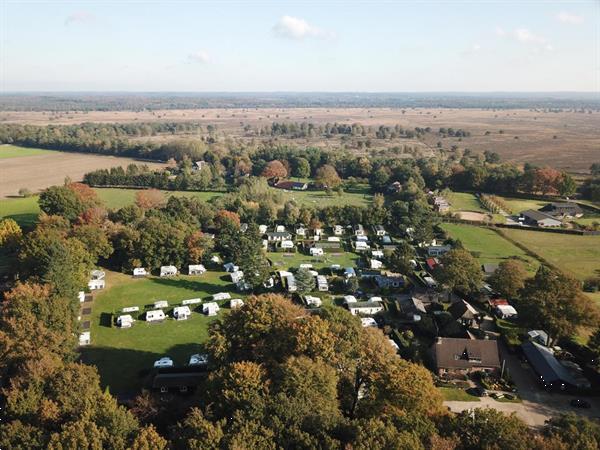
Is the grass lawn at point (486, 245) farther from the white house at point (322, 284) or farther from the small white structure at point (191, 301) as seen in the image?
the small white structure at point (191, 301)

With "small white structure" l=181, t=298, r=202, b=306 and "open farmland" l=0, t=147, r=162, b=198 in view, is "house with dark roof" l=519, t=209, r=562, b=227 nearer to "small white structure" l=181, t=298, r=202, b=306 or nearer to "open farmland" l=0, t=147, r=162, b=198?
"small white structure" l=181, t=298, r=202, b=306

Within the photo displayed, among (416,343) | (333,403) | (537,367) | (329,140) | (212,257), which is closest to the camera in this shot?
(333,403)

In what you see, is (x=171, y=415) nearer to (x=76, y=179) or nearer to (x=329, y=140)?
(x=76, y=179)

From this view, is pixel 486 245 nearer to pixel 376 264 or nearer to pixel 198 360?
pixel 376 264

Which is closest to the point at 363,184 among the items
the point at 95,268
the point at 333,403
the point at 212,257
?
the point at 212,257

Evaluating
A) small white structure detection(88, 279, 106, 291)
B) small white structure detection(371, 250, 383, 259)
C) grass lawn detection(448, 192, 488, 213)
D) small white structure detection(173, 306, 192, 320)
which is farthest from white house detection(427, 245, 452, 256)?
small white structure detection(88, 279, 106, 291)

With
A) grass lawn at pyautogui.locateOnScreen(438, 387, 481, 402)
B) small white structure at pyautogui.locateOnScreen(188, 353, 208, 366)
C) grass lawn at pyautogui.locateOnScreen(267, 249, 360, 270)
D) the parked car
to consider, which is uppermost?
grass lawn at pyautogui.locateOnScreen(267, 249, 360, 270)
